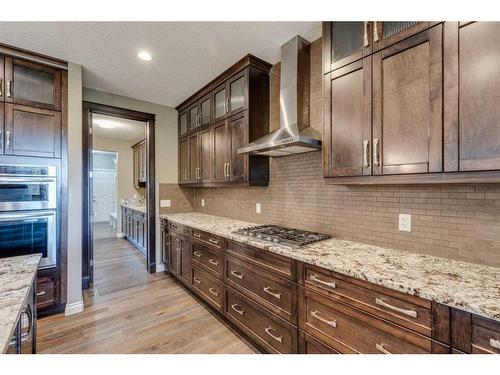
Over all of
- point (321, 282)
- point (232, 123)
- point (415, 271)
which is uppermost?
point (232, 123)

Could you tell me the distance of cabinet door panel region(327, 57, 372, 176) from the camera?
60.1 inches

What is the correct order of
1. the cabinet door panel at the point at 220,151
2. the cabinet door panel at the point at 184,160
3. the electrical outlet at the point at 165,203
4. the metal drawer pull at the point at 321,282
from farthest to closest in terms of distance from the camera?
the electrical outlet at the point at 165,203
the cabinet door panel at the point at 184,160
the cabinet door panel at the point at 220,151
the metal drawer pull at the point at 321,282

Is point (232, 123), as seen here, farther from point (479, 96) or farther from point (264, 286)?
point (479, 96)

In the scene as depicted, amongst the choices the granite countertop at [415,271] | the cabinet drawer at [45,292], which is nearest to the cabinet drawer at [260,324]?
the granite countertop at [415,271]

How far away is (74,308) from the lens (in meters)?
2.54

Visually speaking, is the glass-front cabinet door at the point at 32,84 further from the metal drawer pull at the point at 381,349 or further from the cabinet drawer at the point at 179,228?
the metal drawer pull at the point at 381,349

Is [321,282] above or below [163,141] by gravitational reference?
below

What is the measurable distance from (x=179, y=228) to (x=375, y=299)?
99.7 inches

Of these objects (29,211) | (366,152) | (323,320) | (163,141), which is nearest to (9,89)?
(29,211)

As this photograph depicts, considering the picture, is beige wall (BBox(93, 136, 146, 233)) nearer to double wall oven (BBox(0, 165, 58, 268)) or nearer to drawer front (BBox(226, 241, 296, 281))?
double wall oven (BBox(0, 165, 58, 268))

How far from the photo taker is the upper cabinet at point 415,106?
3.62ft

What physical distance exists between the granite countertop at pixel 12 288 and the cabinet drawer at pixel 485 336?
1582mm
